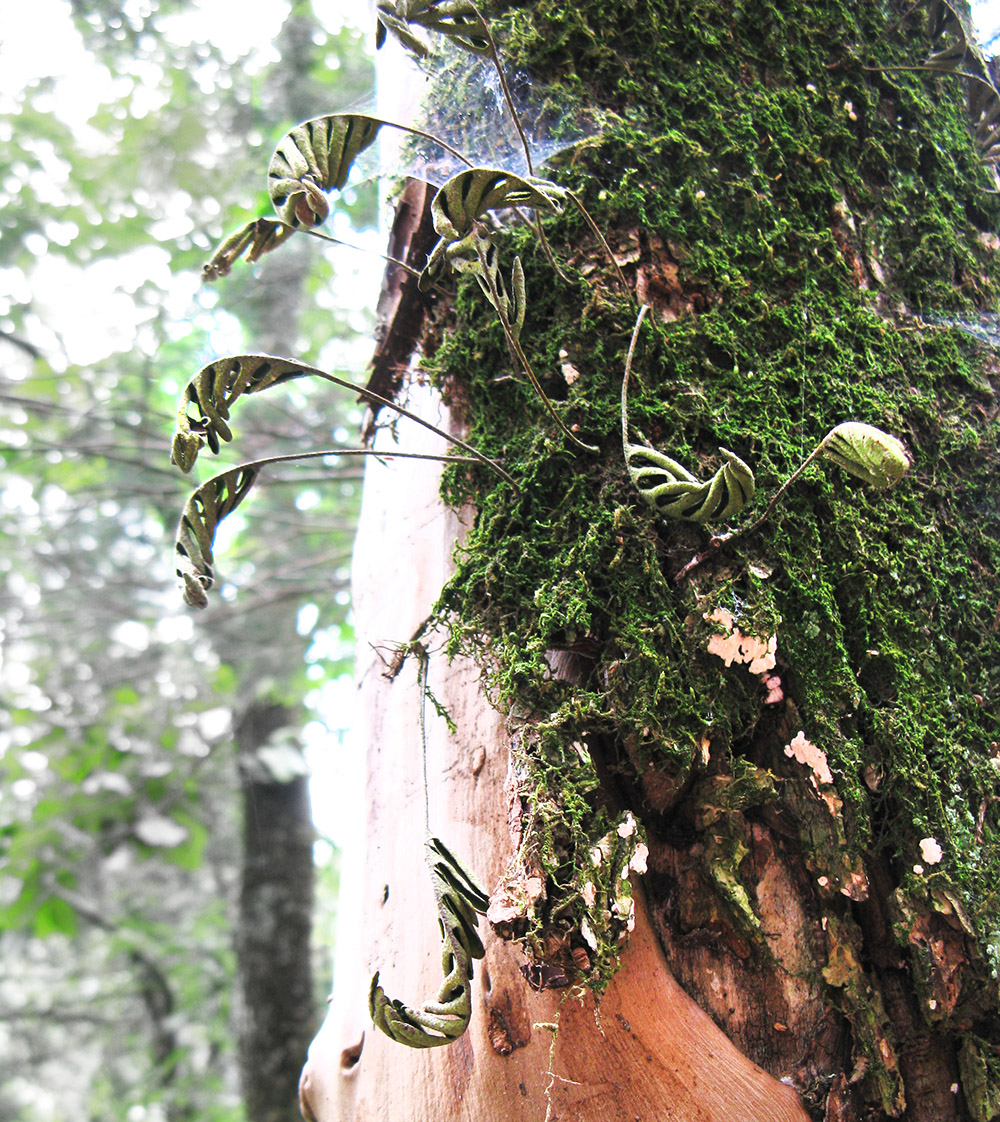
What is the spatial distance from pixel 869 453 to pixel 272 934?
12.4ft

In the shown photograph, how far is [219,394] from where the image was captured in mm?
952

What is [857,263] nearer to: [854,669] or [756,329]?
[756,329]

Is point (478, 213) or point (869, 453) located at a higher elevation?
point (478, 213)

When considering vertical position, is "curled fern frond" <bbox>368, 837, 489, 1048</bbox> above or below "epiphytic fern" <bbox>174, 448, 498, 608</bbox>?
below

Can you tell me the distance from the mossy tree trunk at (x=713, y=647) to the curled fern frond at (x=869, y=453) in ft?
0.55

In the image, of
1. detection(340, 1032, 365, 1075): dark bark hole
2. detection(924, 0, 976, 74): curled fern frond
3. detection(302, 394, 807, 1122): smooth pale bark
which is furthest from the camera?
detection(924, 0, 976, 74): curled fern frond

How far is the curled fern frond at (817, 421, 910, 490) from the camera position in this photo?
783 mm

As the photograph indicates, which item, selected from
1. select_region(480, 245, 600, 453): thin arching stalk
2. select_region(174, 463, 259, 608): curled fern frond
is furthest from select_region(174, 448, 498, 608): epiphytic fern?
select_region(480, 245, 600, 453): thin arching stalk

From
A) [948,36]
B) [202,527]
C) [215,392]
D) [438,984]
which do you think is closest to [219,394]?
[215,392]

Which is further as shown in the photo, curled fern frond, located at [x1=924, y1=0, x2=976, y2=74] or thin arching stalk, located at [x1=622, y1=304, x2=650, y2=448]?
curled fern frond, located at [x1=924, y1=0, x2=976, y2=74]

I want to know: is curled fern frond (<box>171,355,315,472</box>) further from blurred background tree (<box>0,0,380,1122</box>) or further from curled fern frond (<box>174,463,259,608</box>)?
blurred background tree (<box>0,0,380,1122</box>)

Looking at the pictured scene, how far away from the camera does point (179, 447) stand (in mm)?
914

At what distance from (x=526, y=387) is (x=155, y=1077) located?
663cm

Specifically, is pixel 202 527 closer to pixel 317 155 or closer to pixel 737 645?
pixel 317 155
